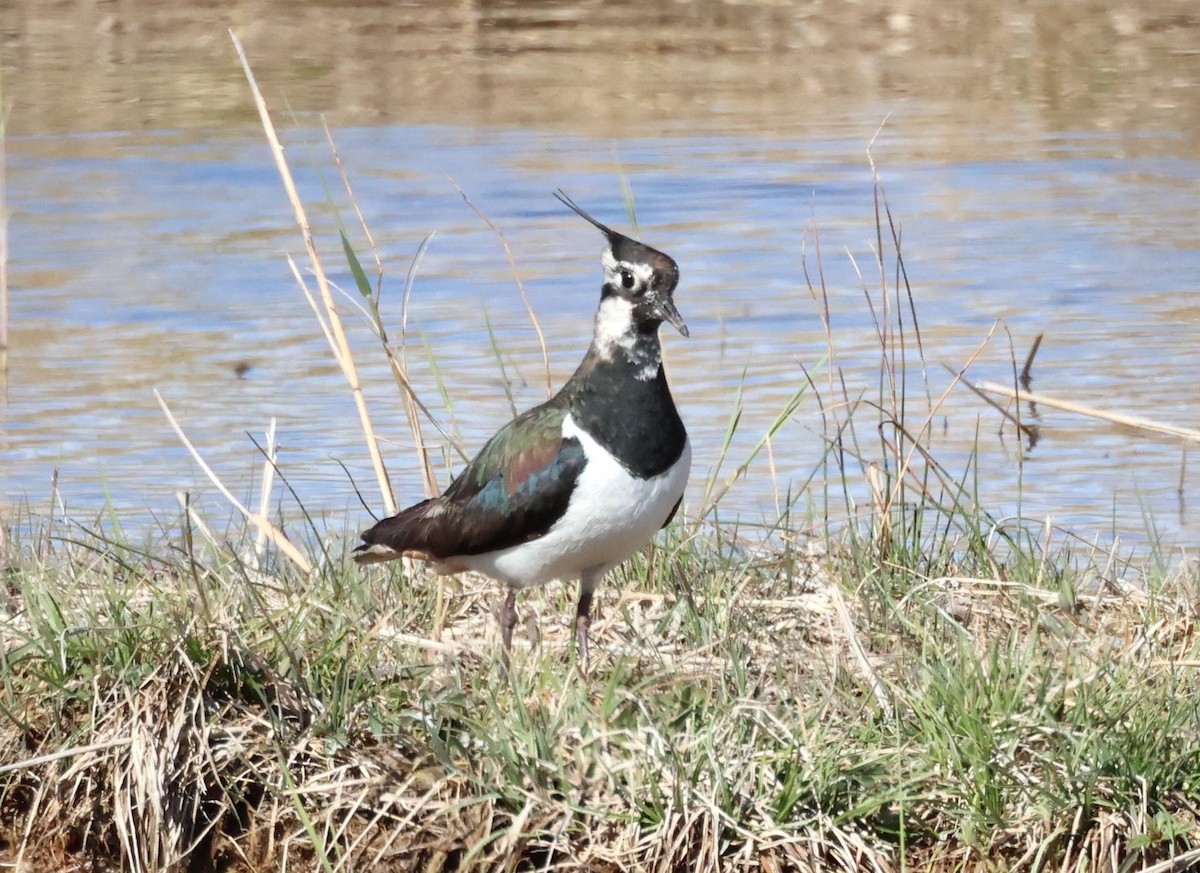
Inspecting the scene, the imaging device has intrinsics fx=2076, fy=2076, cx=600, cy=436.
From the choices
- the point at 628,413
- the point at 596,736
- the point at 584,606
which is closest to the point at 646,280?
the point at 628,413

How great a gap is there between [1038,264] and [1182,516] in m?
3.22

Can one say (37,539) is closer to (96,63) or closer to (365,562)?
(365,562)

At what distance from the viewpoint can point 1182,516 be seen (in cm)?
583

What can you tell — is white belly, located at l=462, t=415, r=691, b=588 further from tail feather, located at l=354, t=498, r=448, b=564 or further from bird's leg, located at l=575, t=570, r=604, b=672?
tail feather, located at l=354, t=498, r=448, b=564

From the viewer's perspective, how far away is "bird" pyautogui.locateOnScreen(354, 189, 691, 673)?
4195mm

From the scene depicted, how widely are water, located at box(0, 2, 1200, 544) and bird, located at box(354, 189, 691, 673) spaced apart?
0.75m

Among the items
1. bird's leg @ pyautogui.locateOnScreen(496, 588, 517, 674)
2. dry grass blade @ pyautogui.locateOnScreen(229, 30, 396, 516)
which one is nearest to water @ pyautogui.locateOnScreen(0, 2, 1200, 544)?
dry grass blade @ pyautogui.locateOnScreen(229, 30, 396, 516)

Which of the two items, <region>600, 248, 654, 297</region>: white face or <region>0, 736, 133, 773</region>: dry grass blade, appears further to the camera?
<region>600, 248, 654, 297</region>: white face

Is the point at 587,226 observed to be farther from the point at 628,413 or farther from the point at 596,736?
the point at 596,736

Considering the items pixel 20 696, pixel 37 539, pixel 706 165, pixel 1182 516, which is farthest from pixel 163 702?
pixel 706 165

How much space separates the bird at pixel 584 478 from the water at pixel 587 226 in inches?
29.4

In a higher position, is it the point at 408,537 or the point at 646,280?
the point at 646,280

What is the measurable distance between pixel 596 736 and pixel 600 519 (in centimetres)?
57

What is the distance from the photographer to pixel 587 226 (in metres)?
9.95
